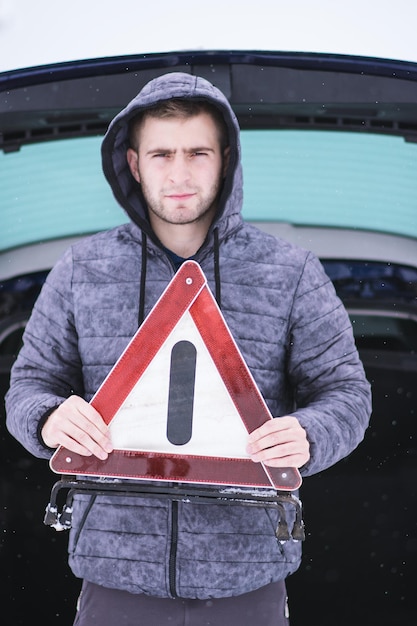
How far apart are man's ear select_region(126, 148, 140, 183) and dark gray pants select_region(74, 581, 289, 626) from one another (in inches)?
36.7

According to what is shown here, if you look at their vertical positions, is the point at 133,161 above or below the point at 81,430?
above

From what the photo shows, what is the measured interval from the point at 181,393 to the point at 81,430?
0.20m

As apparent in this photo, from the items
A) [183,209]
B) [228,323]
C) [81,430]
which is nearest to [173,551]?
[81,430]

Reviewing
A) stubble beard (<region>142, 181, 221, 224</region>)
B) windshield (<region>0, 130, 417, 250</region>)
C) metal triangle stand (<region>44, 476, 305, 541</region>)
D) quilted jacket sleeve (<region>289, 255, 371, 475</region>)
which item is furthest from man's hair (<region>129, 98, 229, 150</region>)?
metal triangle stand (<region>44, 476, 305, 541</region>)

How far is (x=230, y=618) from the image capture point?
159cm

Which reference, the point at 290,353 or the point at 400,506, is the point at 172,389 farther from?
the point at 400,506

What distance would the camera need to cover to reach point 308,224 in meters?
1.92

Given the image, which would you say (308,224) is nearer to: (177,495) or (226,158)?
(226,158)

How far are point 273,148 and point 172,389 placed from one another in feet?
2.53

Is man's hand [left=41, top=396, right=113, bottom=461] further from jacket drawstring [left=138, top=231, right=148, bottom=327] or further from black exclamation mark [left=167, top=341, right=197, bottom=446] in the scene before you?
jacket drawstring [left=138, top=231, right=148, bottom=327]

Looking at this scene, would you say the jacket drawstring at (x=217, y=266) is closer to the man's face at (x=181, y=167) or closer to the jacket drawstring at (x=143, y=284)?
the man's face at (x=181, y=167)

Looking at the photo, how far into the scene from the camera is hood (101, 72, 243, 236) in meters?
1.54

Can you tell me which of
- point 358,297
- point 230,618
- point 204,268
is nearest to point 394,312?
point 358,297

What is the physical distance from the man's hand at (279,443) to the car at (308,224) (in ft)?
2.18
